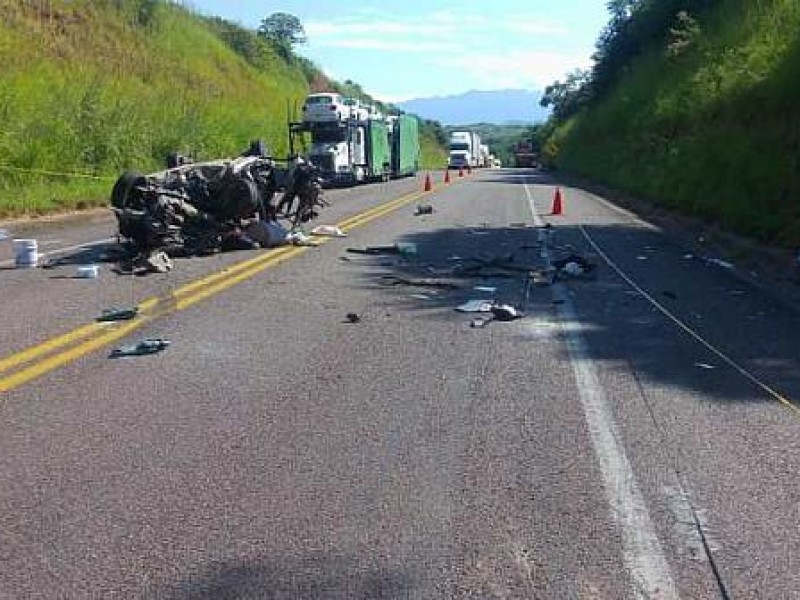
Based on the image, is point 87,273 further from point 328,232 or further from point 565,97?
point 565,97

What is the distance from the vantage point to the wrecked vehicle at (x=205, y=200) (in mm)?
13508

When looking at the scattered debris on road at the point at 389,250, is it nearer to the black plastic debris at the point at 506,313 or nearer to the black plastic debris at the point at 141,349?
the black plastic debris at the point at 506,313

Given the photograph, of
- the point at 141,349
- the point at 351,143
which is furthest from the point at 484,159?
the point at 141,349

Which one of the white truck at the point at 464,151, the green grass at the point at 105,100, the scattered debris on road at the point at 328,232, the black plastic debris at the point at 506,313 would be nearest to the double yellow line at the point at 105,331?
the black plastic debris at the point at 506,313

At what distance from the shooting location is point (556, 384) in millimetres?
7086

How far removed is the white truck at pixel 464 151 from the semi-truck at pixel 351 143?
3134cm

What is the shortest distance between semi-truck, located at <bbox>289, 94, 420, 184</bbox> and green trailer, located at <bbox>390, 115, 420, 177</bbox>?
0.06 m

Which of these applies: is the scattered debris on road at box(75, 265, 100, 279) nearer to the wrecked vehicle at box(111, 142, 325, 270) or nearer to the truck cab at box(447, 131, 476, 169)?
the wrecked vehicle at box(111, 142, 325, 270)

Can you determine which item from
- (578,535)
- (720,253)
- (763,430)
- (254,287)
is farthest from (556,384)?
(720,253)

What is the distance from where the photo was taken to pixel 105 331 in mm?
8539

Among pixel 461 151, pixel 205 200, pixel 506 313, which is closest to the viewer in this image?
pixel 506 313

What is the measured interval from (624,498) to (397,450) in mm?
1262

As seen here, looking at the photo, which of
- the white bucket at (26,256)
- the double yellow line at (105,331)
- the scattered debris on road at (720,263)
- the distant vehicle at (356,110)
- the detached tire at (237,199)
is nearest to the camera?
the double yellow line at (105,331)

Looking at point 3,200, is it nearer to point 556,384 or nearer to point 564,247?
point 564,247
